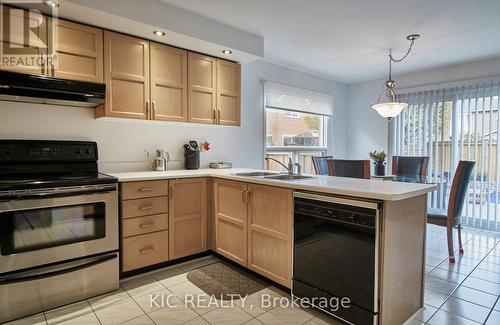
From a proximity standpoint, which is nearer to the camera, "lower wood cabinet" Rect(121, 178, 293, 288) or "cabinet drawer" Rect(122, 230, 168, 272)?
"lower wood cabinet" Rect(121, 178, 293, 288)

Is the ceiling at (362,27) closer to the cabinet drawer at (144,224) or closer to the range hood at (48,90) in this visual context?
the range hood at (48,90)

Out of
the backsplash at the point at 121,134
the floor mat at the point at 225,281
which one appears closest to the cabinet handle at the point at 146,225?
the floor mat at the point at 225,281

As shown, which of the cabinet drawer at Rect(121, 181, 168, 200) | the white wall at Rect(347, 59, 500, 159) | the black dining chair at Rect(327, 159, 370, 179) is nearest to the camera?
the cabinet drawer at Rect(121, 181, 168, 200)

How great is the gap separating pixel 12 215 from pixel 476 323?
3154mm

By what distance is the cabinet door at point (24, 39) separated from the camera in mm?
2037

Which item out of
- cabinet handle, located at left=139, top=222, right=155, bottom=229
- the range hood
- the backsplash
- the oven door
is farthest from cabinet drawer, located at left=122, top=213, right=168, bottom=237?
the range hood

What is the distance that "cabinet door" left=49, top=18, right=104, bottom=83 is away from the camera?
7.41 feet

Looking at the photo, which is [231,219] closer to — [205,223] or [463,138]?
[205,223]

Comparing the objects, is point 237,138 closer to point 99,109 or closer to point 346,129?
point 99,109

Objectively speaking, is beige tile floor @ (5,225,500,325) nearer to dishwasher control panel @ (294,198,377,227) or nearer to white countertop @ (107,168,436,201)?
dishwasher control panel @ (294,198,377,227)

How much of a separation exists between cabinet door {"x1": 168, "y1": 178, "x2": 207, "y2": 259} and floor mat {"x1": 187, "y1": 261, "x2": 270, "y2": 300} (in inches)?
9.8

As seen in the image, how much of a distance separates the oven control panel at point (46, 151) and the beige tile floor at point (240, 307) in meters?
1.18

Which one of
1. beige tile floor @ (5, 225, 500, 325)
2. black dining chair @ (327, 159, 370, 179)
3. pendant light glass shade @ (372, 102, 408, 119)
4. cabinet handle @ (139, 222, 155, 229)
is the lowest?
beige tile floor @ (5, 225, 500, 325)

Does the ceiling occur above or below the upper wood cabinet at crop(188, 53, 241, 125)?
above
